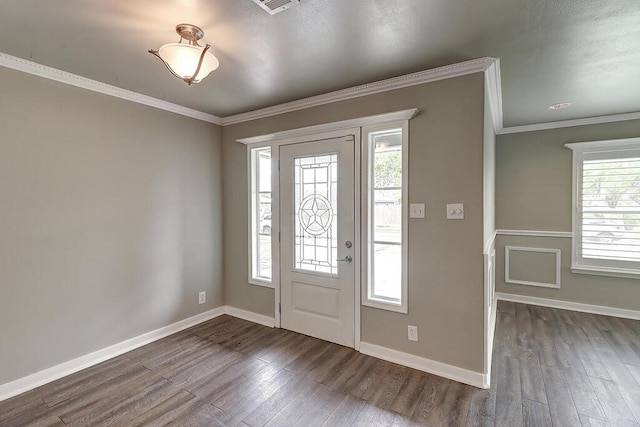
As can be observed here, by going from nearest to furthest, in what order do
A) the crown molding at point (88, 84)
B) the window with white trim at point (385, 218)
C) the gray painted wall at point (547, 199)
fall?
the crown molding at point (88, 84) → the window with white trim at point (385, 218) → the gray painted wall at point (547, 199)

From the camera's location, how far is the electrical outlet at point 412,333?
2600mm

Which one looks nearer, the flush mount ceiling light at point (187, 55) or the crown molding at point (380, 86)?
the flush mount ceiling light at point (187, 55)

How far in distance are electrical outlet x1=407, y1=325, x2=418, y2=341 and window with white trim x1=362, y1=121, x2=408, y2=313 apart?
169 mm

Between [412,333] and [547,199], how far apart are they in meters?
3.12

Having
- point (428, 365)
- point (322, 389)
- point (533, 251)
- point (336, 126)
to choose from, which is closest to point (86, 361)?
point (322, 389)

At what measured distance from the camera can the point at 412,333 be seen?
8.59 feet

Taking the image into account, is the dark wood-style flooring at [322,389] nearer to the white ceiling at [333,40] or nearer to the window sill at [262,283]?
the window sill at [262,283]

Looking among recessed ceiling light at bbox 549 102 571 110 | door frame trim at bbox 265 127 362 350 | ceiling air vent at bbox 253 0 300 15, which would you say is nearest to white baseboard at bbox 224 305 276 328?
door frame trim at bbox 265 127 362 350

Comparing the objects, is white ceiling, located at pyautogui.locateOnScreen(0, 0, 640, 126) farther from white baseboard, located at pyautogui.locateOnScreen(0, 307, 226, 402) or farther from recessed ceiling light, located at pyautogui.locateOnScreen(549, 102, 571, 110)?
white baseboard, located at pyautogui.locateOnScreen(0, 307, 226, 402)

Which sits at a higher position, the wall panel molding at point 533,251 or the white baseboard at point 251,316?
the wall panel molding at point 533,251

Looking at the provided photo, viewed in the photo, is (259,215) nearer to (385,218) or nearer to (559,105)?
(385,218)

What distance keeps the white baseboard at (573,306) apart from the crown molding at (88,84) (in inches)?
197

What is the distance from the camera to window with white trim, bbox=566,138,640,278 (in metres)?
3.67

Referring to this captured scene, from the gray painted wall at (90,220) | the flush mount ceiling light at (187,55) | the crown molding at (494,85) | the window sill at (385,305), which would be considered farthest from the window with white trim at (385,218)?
the gray painted wall at (90,220)
